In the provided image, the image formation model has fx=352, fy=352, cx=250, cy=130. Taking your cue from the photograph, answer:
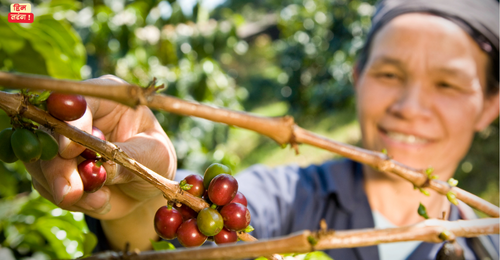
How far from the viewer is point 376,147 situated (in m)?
1.67

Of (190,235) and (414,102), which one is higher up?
(414,102)

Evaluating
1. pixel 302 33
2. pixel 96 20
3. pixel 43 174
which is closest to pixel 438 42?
pixel 43 174

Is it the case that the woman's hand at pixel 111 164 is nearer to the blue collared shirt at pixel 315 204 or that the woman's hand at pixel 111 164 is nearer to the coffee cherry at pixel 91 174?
the coffee cherry at pixel 91 174

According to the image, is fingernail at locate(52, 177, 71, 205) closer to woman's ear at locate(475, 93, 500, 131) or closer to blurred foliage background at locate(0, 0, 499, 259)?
blurred foliage background at locate(0, 0, 499, 259)

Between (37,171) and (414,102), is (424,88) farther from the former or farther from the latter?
(37,171)

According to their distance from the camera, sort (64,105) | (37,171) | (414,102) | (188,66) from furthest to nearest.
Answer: (188,66), (414,102), (37,171), (64,105)

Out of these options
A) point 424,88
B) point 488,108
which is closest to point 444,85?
point 424,88

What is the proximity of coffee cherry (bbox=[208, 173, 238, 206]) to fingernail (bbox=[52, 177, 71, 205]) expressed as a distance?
21 cm

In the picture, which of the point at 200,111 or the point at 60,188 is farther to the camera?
the point at 60,188

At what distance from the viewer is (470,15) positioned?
1.46m

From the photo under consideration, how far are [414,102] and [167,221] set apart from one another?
122 cm

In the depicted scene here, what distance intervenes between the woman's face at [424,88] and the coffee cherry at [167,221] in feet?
3.90

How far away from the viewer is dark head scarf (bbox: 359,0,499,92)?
1.45 meters

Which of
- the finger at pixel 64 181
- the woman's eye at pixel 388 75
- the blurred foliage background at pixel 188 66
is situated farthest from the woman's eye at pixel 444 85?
the finger at pixel 64 181
